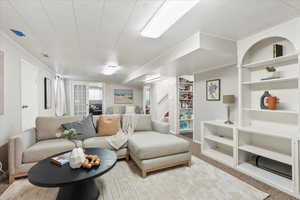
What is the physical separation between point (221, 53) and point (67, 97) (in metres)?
6.96

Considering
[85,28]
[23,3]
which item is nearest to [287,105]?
[85,28]

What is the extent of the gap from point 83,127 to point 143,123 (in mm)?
1245

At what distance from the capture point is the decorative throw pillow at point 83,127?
96.5 inches

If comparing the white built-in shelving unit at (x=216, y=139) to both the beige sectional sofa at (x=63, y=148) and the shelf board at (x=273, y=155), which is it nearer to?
the shelf board at (x=273, y=155)

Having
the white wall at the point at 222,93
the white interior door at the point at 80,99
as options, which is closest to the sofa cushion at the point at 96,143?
the white wall at the point at 222,93

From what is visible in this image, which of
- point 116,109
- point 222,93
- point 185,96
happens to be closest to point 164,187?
point 222,93

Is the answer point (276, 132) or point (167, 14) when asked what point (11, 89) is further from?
point (276, 132)

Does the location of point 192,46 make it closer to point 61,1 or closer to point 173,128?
point 61,1

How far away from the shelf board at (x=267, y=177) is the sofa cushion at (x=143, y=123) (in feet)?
6.01

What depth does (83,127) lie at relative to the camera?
8.30 ft

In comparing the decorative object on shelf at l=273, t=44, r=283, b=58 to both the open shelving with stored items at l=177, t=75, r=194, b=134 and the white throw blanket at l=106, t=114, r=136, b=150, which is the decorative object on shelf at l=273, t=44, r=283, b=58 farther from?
the open shelving with stored items at l=177, t=75, r=194, b=134

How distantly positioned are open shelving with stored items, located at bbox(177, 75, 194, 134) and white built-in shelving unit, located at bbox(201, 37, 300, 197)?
2116 mm

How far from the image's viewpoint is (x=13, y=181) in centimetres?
182

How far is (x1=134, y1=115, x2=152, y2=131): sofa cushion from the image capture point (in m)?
3.05
